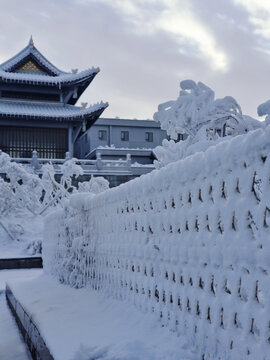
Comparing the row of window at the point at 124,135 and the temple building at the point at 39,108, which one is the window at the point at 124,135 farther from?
the temple building at the point at 39,108

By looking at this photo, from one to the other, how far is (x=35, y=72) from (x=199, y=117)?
25474mm

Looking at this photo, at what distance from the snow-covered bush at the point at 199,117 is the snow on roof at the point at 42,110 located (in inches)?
820

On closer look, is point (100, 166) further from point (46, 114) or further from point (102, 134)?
point (102, 134)

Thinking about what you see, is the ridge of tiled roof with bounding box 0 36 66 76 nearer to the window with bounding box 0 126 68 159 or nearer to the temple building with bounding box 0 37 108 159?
the temple building with bounding box 0 37 108 159

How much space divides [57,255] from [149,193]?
3.89 meters

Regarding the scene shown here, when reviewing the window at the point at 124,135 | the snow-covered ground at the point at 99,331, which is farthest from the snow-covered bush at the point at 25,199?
the window at the point at 124,135

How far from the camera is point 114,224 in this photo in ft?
12.8

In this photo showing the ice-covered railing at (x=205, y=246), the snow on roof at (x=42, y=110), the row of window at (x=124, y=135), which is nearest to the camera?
the ice-covered railing at (x=205, y=246)

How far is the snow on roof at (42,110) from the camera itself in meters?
25.1

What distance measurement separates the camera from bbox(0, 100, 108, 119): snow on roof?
25.1 metres

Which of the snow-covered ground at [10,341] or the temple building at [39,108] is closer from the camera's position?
the snow-covered ground at [10,341]

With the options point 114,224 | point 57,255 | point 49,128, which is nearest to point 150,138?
point 49,128

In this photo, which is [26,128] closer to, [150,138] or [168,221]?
[150,138]

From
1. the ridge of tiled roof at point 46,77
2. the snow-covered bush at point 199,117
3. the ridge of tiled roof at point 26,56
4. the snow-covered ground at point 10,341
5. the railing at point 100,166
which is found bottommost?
the snow-covered ground at point 10,341
